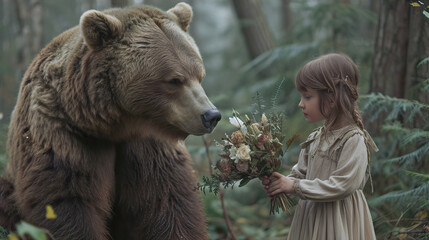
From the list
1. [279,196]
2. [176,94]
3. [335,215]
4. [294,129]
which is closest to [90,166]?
[176,94]

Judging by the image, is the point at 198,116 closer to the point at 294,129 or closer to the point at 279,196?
the point at 279,196

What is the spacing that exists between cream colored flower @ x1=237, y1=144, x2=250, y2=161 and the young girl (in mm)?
291

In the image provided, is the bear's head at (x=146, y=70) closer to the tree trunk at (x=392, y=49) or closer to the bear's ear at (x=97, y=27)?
the bear's ear at (x=97, y=27)

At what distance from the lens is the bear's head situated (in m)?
3.75

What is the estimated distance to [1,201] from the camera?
4484 mm

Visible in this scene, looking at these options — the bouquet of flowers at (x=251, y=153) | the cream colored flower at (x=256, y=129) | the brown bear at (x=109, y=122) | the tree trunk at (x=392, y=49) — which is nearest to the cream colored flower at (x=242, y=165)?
the bouquet of flowers at (x=251, y=153)

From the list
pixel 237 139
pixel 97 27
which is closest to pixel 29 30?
pixel 97 27

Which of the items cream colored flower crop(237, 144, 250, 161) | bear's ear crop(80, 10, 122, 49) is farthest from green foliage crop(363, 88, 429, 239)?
bear's ear crop(80, 10, 122, 49)

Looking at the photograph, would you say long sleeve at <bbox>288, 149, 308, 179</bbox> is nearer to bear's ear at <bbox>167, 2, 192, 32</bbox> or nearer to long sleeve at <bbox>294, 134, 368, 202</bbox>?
long sleeve at <bbox>294, 134, 368, 202</bbox>

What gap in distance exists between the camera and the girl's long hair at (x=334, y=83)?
125 inches

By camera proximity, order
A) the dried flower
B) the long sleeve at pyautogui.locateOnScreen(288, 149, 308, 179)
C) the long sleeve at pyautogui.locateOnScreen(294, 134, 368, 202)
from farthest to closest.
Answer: the long sleeve at pyautogui.locateOnScreen(288, 149, 308, 179) < the dried flower < the long sleeve at pyautogui.locateOnScreen(294, 134, 368, 202)

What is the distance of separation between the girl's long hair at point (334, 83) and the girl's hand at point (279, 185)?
496 millimetres

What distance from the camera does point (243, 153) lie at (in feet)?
A: 10.4

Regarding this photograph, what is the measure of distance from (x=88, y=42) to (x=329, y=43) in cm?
618
